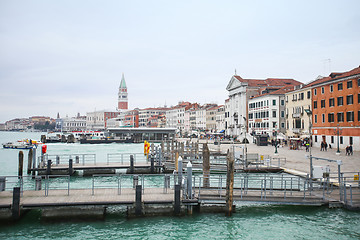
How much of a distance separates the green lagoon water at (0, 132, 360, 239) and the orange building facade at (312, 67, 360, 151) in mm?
24679

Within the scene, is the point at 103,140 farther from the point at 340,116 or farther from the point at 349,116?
the point at 349,116

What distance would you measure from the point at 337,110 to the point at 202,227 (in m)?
36.5

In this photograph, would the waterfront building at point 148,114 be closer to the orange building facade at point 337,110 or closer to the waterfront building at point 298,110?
the waterfront building at point 298,110

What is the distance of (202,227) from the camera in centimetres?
1530

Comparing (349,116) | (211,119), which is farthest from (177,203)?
(211,119)

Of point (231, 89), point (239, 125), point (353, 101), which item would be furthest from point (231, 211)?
point (231, 89)

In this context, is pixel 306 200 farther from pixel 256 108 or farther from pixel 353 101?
pixel 256 108

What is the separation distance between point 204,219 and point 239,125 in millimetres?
71308

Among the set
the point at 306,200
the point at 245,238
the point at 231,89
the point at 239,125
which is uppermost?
the point at 231,89

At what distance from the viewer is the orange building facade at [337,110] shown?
4241 centimetres

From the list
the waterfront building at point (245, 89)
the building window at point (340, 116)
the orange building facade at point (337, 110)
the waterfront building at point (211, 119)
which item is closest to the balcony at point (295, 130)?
the orange building facade at point (337, 110)

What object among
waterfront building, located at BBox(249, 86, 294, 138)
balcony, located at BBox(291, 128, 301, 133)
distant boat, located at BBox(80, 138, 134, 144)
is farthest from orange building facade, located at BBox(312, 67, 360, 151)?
distant boat, located at BBox(80, 138, 134, 144)

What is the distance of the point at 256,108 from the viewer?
78312mm

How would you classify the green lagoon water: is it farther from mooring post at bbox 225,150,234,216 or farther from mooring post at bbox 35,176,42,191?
mooring post at bbox 35,176,42,191
